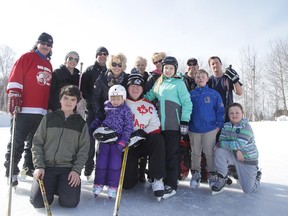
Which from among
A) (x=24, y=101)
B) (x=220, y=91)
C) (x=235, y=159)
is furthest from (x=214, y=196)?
(x=24, y=101)

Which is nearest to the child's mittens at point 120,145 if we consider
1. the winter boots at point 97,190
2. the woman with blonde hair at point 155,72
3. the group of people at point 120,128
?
the group of people at point 120,128

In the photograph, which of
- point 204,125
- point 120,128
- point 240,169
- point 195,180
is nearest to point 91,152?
point 120,128

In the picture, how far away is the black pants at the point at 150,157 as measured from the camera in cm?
292

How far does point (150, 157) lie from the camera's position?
2994 millimetres

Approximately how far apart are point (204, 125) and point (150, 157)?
3.12 ft

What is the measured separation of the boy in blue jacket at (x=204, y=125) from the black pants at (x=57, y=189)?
5.44 feet

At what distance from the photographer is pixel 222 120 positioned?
3439 millimetres

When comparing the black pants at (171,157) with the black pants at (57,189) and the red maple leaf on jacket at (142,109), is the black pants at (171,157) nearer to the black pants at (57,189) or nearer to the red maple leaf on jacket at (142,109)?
the red maple leaf on jacket at (142,109)

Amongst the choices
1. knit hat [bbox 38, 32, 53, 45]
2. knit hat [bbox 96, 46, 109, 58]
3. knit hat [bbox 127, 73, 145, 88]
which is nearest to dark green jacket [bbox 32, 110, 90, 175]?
knit hat [bbox 127, 73, 145, 88]

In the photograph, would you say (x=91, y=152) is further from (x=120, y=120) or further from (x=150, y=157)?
(x=150, y=157)

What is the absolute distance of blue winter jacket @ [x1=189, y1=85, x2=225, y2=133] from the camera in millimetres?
3377

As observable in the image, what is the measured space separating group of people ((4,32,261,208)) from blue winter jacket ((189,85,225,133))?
1cm

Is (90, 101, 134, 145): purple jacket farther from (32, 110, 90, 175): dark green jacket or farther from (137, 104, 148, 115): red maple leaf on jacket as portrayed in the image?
(32, 110, 90, 175): dark green jacket

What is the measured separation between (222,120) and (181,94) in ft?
2.52
